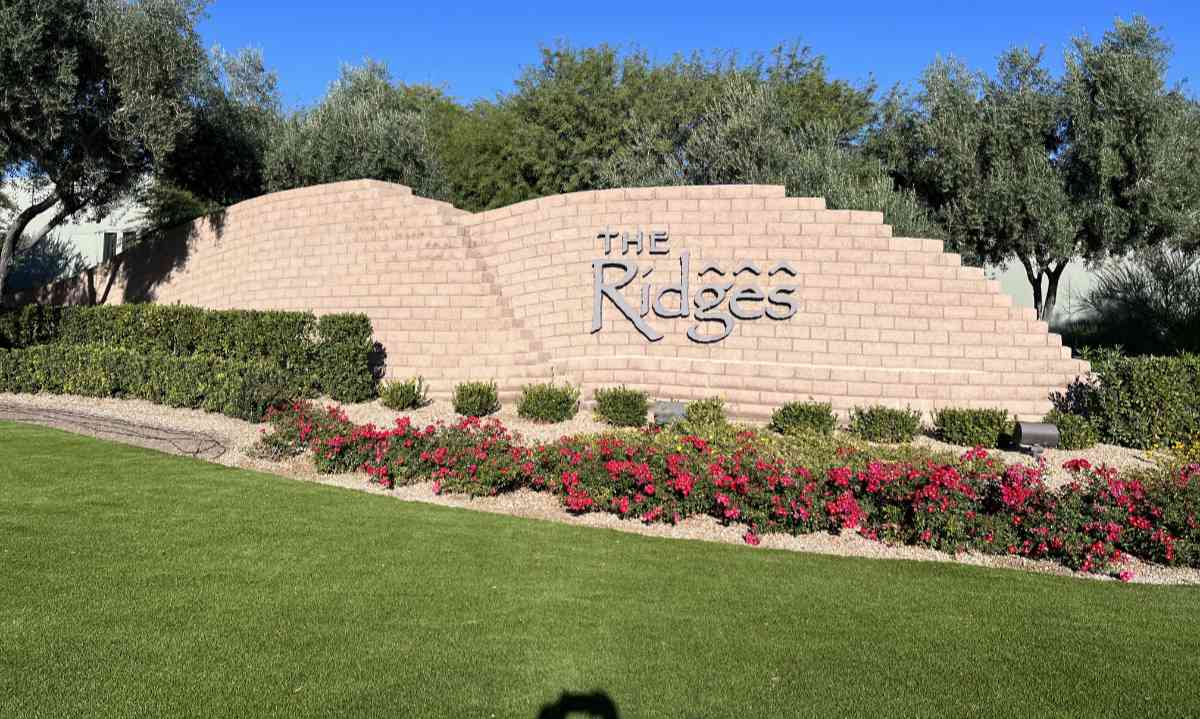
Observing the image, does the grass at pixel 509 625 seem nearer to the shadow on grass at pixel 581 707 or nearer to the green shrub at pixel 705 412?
the shadow on grass at pixel 581 707

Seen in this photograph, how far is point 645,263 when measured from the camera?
13.7 metres

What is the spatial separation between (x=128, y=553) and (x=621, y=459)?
14.9 ft

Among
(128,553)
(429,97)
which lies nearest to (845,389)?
(128,553)

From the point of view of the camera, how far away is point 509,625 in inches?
212

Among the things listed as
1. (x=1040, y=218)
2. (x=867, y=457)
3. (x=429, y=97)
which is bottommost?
(x=867, y=457)

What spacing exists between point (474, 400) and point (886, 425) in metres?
5.88

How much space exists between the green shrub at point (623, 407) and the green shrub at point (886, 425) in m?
2.99

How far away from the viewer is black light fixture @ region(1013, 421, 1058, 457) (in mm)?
10586

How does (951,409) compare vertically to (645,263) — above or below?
below

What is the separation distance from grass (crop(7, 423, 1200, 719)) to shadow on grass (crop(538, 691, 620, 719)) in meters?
0.05

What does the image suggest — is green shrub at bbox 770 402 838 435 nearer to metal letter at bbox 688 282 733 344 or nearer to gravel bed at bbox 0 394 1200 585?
gravel bed at bbox 0 394 1200 585

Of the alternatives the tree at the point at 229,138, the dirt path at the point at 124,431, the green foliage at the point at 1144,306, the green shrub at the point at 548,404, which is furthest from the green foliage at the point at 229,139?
the green foliage at the point at 1144,306

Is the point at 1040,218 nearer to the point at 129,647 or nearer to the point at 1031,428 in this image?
the point at 1031,428

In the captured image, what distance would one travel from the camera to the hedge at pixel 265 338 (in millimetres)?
13445
